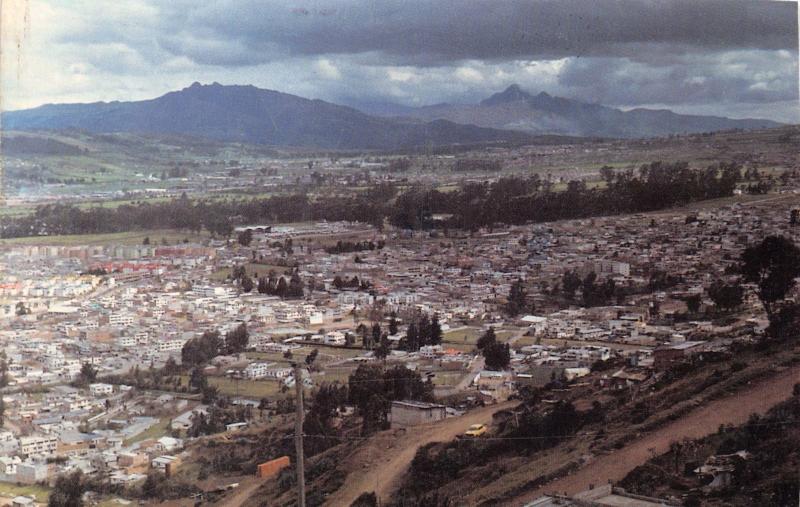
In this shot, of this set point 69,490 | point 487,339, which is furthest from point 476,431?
point 69,490

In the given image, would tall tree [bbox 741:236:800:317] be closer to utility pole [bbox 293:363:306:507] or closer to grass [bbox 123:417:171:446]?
utility pole [bbox 293:363:306:507]

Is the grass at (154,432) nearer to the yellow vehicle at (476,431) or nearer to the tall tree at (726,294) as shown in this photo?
the yellow vehicle at (476,431)

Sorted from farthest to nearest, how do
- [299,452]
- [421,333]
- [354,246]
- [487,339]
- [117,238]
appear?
[354,246]
[487,339]
[421,333]
[117,238]
[299,452]

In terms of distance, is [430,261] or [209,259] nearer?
[209,259]

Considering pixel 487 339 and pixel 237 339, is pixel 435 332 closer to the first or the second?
pixel 487 339

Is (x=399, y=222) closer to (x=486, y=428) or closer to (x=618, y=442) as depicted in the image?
(x=486, y=428)

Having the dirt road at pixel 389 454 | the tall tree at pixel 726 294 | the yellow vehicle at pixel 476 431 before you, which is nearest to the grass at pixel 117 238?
the dirt road at pixel 389 454

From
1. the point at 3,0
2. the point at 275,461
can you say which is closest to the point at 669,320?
the point at 275,461
